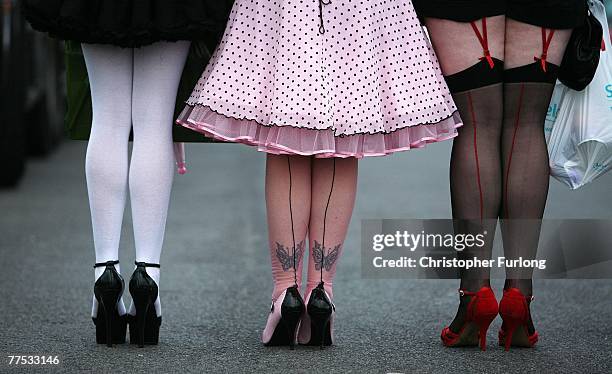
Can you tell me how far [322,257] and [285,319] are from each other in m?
0.24

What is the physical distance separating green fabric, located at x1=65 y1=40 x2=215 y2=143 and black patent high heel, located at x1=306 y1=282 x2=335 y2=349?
0.59 metres

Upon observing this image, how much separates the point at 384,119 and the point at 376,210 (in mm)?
3918

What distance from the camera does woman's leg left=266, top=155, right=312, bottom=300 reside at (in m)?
3.65

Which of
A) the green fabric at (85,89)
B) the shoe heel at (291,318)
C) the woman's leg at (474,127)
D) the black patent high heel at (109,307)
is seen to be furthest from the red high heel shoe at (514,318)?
the black patent high heel at (109,307)

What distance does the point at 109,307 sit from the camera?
358 cm

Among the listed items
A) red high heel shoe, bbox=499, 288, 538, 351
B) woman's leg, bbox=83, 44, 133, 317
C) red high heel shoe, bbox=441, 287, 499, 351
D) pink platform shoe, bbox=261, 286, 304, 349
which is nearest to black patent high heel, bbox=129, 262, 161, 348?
woman's leg, bbox=83, 44, 133, 317

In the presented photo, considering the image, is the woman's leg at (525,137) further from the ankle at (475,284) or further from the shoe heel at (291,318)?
the shoe heel at (291,318)

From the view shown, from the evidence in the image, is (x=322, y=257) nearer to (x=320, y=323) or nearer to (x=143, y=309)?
(x=320, y=323)

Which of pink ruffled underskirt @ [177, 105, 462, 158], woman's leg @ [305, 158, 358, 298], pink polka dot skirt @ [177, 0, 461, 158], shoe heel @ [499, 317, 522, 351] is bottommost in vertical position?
shoe heel @ [499, 317, 522, 351]

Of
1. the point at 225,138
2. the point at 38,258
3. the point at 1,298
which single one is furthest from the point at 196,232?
the point at 225,138

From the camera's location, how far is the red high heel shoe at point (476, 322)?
3613mm

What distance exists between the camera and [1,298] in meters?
4.61

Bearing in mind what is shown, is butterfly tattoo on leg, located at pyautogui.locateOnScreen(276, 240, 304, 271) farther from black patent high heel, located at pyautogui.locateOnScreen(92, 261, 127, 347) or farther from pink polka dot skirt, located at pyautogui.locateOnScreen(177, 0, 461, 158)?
black patent high heel, located at pyautogui.locateOnScreen(92, 261, 127, 347)

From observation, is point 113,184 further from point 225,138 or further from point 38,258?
point 38,258
